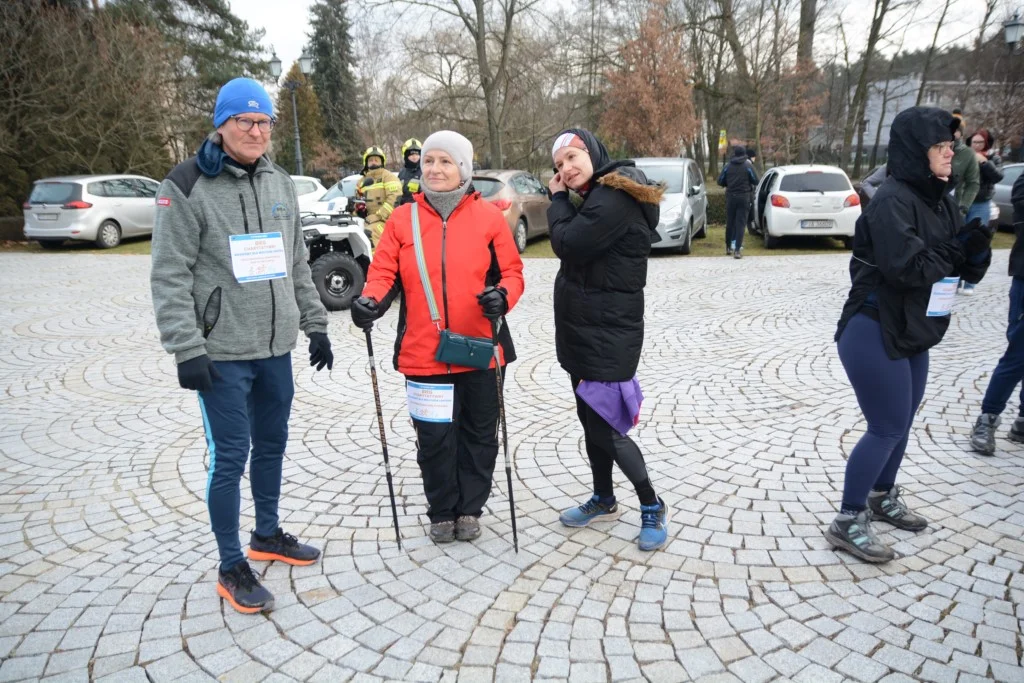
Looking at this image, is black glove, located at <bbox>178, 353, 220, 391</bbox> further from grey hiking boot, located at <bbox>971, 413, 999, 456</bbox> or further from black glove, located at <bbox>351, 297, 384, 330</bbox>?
grey hiking boot, located at <bbox>971, 413, 999, 456</bbox>

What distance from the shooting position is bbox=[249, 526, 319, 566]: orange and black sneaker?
338 cm

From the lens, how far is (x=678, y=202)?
13.7m

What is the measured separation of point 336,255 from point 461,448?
585cm

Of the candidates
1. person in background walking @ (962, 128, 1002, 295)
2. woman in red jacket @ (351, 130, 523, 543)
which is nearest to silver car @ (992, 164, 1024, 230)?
person in background walking @ (962, 128, 1002, 295)

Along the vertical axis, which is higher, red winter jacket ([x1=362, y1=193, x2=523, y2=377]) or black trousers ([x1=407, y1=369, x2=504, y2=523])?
red winter jacket ([x1=362, y1=193, x2=523, y2=377])

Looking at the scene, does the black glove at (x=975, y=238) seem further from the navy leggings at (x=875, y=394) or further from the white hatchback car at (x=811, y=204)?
the white hatchback car at (x=811, y=204)

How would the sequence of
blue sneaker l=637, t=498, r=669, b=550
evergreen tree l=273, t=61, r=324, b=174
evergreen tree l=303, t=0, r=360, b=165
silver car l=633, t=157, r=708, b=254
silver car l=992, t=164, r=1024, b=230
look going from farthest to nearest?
evergreen tree l=303, t=0, r=360, b=165, evergreen tree l=273, t=61, r=324, b=174, silver car l=992, t=164, r=1024, b=230, silver car l=633, t=157, r=708, b=254, blue sneaker l=637, t=498, r=669, b=550

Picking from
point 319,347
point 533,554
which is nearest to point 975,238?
point 533,554

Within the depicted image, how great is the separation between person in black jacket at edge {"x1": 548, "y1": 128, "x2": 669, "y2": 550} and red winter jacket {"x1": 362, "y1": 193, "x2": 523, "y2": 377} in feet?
0.98

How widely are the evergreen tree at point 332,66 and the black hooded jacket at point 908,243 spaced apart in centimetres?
4272

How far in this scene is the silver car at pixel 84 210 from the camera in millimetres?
16250

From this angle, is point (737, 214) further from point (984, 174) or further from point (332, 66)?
point (332, 66)

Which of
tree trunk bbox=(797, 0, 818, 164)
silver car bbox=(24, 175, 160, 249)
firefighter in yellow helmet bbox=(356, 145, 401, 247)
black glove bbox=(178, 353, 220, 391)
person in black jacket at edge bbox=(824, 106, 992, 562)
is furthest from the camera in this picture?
tree trunk bbox=(797, 0, 818, 164)

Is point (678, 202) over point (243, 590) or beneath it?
over
